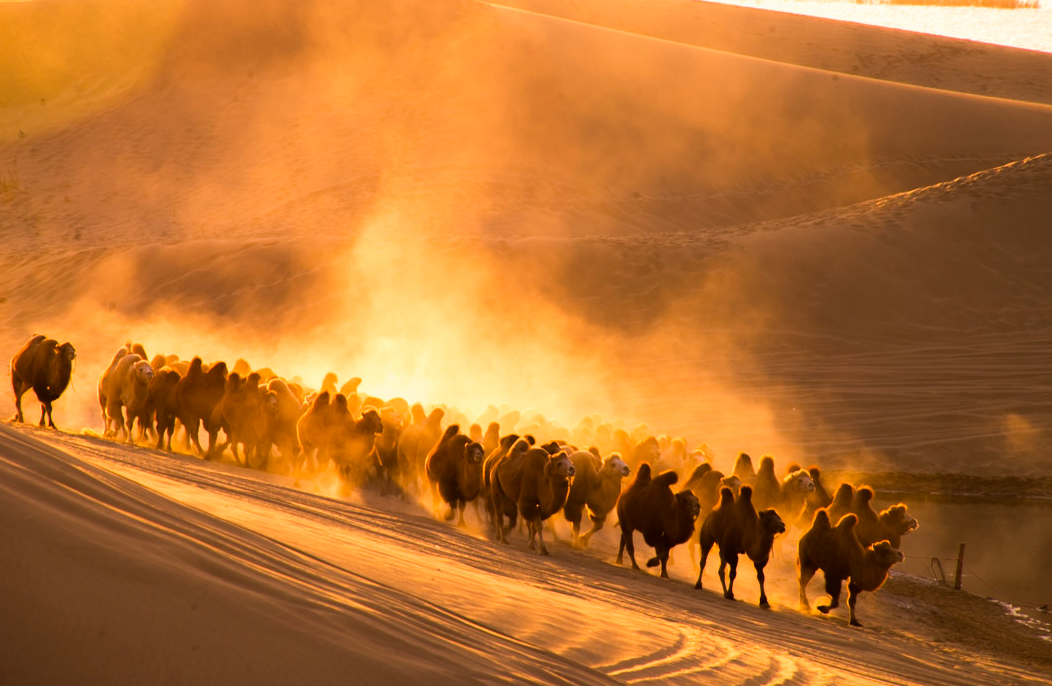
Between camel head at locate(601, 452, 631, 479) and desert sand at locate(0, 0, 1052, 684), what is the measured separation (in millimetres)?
1134

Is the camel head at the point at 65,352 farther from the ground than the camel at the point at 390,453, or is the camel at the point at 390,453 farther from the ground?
the camel head at the point at 65,352

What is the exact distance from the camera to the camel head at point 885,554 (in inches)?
494

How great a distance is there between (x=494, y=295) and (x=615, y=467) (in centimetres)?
2044

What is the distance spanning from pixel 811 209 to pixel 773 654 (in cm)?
4599

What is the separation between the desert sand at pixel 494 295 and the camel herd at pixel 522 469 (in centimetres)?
74

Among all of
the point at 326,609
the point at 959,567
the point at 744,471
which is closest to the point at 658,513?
the point at 744,471

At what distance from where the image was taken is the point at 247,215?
152ft

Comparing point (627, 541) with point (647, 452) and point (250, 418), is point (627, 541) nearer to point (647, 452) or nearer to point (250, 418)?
point (647, 452)

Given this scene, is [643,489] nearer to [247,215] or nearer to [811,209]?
[247,215]

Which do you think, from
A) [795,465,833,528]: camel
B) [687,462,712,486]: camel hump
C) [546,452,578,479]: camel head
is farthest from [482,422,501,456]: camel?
[795,465,833,528]: camel

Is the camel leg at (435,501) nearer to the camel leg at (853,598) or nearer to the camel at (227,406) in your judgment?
the camel at (227,406)

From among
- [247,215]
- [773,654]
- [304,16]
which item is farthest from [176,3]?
[773,654]

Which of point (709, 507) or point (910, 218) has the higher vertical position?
point (910, 218)

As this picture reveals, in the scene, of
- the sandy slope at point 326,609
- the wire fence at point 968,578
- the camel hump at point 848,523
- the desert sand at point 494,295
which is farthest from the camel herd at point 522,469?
the wire fence at point 968,578
